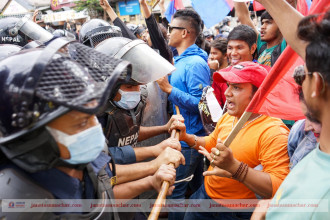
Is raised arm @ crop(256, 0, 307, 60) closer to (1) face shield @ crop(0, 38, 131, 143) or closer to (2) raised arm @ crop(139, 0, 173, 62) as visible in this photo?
(1) face shield @ crop(0, 38, 131, 143)

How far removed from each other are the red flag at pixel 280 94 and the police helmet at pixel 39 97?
1144mm

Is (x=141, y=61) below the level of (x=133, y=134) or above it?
above

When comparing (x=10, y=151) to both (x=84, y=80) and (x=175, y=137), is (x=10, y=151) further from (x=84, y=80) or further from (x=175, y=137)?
(x=175, y=137)

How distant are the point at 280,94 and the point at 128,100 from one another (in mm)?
1315

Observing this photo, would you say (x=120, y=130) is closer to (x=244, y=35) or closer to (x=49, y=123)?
(x=49, y=123)

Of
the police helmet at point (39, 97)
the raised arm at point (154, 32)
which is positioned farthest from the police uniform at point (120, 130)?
the raised arm at point (154, 32)

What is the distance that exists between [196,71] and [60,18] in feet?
69.7

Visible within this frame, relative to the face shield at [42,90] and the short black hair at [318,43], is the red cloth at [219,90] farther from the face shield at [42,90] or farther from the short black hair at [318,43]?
the face shield at [42,90]

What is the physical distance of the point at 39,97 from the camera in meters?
1.12

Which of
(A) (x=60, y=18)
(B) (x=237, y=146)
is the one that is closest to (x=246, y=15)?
(B) (x=237, y=146)

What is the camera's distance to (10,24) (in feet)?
12.3

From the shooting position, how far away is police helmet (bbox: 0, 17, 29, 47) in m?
3.71

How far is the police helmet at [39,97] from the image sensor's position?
3.65 feet

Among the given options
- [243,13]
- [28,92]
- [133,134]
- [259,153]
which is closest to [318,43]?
[259,153]
